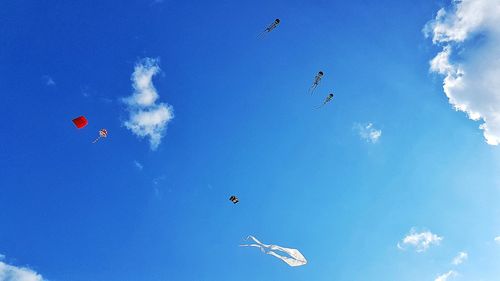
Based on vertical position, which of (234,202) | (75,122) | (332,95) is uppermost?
(332,95)

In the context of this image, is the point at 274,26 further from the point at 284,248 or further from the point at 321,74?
the point at 284,248

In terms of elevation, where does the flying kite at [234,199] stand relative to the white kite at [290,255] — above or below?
above

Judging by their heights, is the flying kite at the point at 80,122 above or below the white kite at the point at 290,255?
above

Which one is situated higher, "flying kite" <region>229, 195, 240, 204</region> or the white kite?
"flying kite" <region>229, 195, 240, 204</region>

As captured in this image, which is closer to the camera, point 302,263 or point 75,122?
point 302,263

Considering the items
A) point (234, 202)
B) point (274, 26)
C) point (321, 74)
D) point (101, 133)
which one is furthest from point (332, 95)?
point (101, 133)

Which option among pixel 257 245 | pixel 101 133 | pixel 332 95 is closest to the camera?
pixel 257 245

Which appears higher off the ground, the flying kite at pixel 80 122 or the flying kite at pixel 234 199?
the flying kite at pixel 80 122

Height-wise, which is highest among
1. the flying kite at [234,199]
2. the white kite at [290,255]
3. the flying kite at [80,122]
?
the flying kite at [80,122]

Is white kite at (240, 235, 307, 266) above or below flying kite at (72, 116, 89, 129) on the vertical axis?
below

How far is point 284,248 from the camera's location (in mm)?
45750

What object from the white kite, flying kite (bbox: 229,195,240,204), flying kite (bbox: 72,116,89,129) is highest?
flying kite (bbox: 72,116,89,129)

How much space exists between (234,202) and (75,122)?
28.7m

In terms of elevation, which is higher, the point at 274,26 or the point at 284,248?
the point at 274,26
